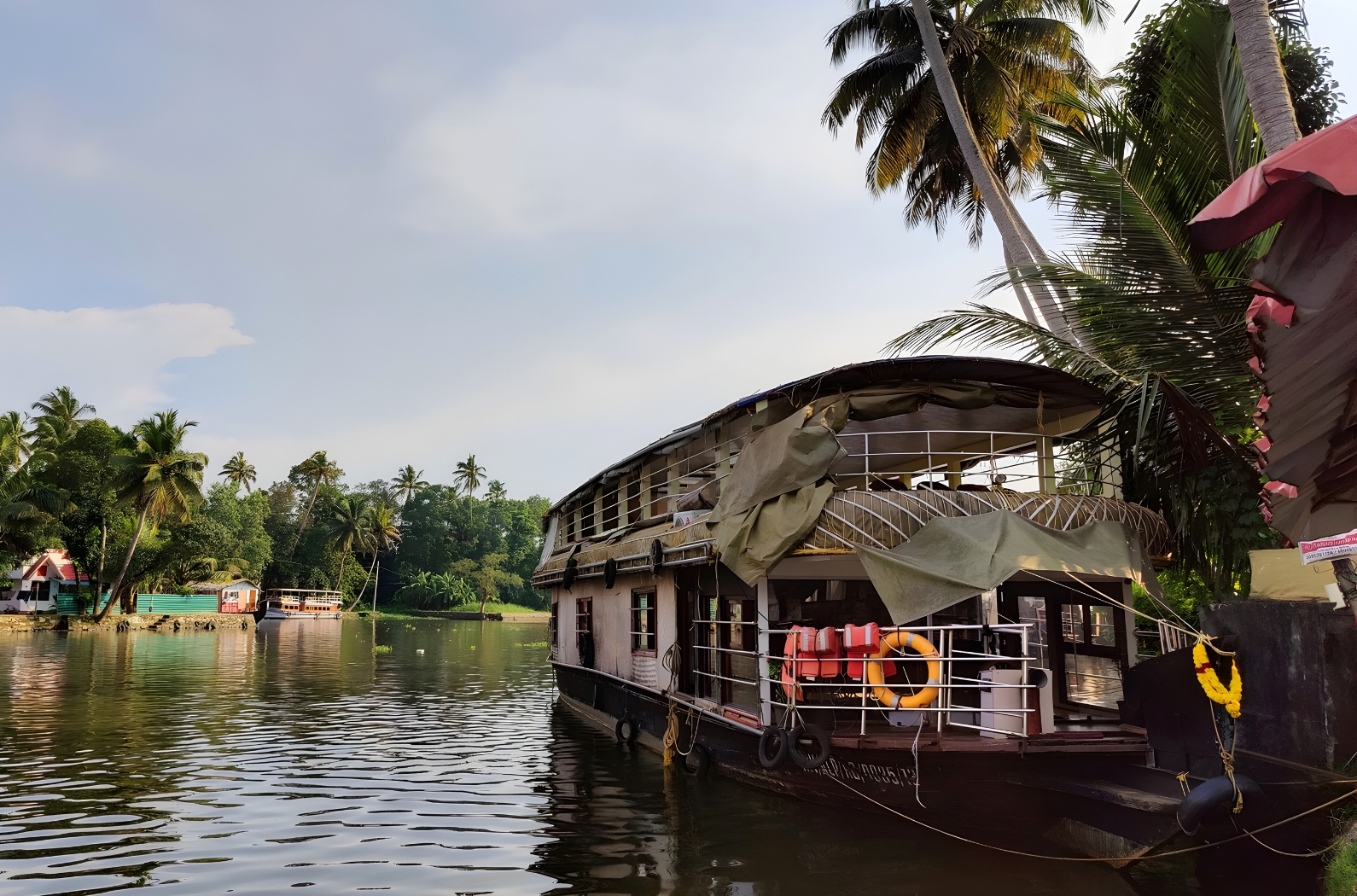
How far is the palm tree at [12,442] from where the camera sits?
139 feet

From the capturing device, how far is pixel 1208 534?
30.0 feet

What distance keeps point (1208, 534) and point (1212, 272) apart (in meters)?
2.85

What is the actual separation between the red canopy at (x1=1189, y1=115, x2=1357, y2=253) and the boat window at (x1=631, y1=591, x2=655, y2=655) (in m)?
8.99

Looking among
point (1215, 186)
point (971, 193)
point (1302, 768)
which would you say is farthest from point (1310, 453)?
point (971, 193)

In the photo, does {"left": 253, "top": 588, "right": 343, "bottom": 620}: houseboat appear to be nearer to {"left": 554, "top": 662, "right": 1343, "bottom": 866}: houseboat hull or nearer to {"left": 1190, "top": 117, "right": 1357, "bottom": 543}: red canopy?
{"left": 554, "top": 662, "right": 1343, "bottom": 866}: houseboat hull

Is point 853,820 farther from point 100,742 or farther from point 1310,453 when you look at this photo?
point 100,742

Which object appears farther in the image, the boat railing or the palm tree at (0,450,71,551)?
the palm tree at (0,450,71,551)

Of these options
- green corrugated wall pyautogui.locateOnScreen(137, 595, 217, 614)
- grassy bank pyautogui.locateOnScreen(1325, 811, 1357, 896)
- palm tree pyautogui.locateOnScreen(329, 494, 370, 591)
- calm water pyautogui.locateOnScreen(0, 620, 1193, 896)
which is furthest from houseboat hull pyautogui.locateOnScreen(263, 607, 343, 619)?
grassy bank pyautogui.locateOnScreen(1325, 811, 1357, 896)

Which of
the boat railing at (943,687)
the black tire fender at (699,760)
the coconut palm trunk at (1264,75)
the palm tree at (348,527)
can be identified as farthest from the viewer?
the palm tree at (348,527)

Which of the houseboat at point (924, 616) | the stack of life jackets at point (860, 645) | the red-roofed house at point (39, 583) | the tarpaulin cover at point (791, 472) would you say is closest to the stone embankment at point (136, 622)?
the red-roofed house at point (39, 583)

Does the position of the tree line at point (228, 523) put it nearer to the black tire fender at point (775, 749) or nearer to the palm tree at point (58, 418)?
the palm tree at point (58, 418)

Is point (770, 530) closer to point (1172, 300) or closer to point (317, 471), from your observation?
point (1172, 300)

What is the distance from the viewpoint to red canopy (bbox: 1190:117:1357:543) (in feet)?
15.9

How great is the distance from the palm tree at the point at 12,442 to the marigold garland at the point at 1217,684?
50.2m
